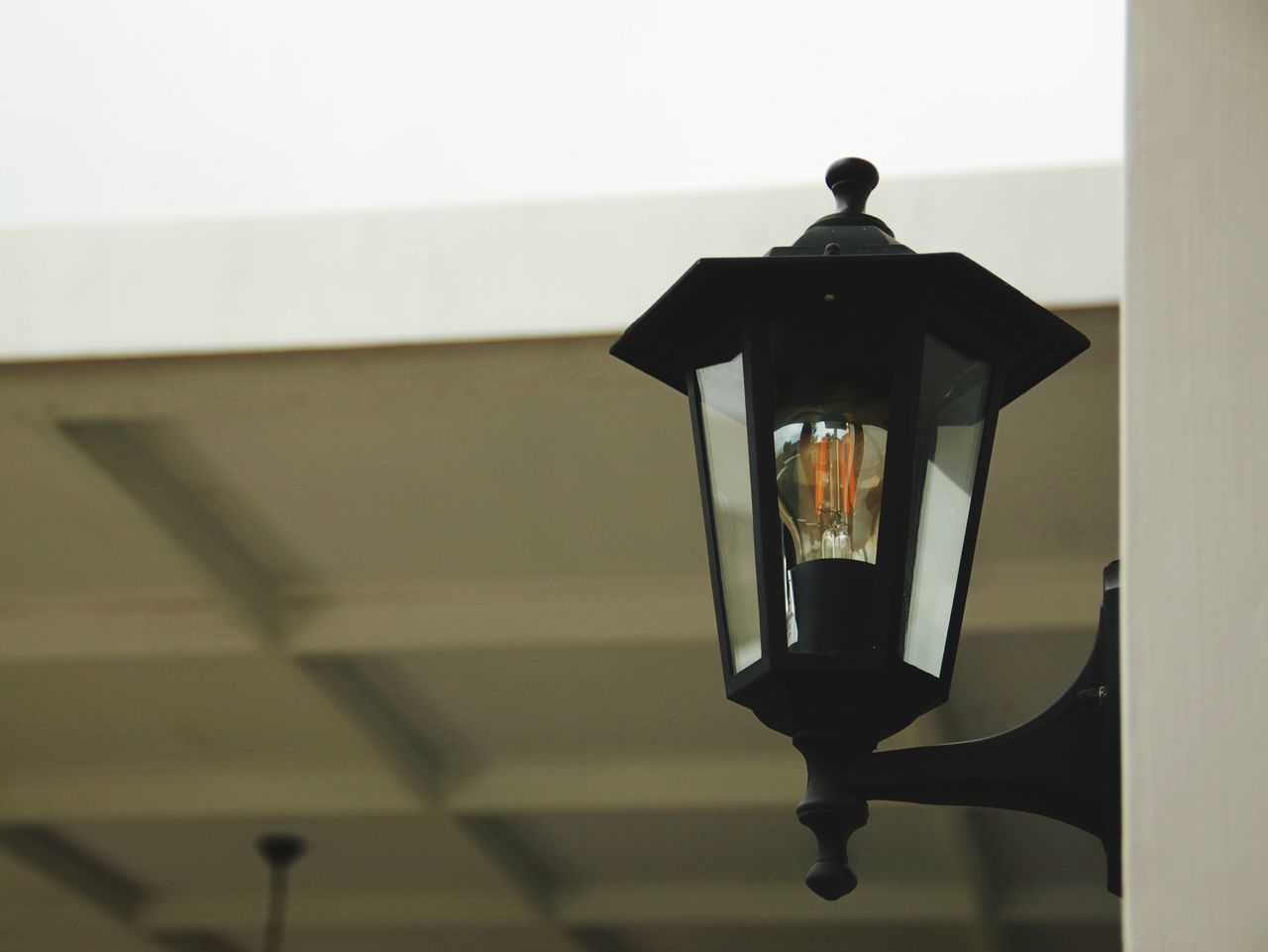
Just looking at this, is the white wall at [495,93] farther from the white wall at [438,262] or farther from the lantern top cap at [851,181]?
the lantern top cap at [851,181]

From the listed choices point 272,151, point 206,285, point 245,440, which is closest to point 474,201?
point 206,285

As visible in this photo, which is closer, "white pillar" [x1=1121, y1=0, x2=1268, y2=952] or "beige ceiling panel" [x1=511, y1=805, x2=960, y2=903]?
"white pillar" [x1=1121, y1=0, x2=1268, y2=952]

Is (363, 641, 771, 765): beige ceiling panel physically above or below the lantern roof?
above

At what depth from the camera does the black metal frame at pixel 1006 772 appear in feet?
4.31

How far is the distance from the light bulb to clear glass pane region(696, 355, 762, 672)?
0.04 m

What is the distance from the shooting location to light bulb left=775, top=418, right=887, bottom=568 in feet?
4.28

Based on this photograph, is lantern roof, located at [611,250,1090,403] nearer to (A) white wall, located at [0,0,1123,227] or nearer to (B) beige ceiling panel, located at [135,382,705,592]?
(B) beige ceiling panel, located at [135,382,705,592]

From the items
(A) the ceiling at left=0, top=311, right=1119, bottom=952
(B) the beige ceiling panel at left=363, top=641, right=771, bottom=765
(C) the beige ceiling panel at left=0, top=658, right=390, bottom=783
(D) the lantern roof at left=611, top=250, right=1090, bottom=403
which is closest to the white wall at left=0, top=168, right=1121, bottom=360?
(A) the ceiling at left=0, top=311, right=1119, bottom=952

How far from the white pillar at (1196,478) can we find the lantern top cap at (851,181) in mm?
582

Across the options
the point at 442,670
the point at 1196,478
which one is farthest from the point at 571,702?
the point at 1196,478

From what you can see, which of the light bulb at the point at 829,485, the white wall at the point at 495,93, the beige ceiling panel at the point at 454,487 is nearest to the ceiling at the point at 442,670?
the beige ceiling panel at the point at 454,487

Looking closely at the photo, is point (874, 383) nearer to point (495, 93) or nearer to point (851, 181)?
point (851, 181)

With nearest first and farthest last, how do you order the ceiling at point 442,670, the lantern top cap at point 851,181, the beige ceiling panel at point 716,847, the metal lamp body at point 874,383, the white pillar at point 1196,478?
1. the white pillar at point 1196,478
2. the metal lamp body at point 874,383
3. the lantern top cap at point 851,181
4. the ceiling at point 442,670
5. the beige ceiling panel at point 716,847

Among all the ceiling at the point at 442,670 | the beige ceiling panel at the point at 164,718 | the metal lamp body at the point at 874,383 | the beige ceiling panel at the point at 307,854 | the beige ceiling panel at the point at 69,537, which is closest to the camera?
the metal lamp body at the point at 874,383
